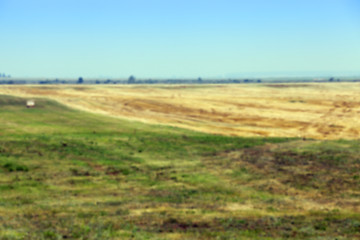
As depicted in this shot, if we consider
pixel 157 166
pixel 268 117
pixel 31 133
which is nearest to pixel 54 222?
pixel 157 166

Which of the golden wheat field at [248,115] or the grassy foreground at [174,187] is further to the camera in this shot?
the golden wheat field at [248,115]

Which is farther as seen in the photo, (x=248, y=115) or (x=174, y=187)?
(x=248, y=115)

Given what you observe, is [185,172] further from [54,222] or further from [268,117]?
[268,117]

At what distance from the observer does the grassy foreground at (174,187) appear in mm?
15867

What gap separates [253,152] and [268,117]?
2965cm

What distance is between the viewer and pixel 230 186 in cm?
2467

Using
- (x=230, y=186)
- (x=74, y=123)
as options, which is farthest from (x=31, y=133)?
(x=230, y=186)

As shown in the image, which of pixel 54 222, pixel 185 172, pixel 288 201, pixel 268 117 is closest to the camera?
pixel 54 222

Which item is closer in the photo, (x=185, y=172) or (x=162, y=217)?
(x=162, y=217)

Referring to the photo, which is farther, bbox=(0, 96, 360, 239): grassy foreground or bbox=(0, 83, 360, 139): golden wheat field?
bbox=(0, 83, 360, 139): golden wheat field

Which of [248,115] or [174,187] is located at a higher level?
[248,115]

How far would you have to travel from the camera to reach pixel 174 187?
2419 centimetres

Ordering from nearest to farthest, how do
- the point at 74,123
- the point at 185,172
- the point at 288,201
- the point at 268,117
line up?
the point at 288,201, the point at 185,172, the point at 74,123, the point at 268,117

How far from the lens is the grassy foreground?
15.9 m
